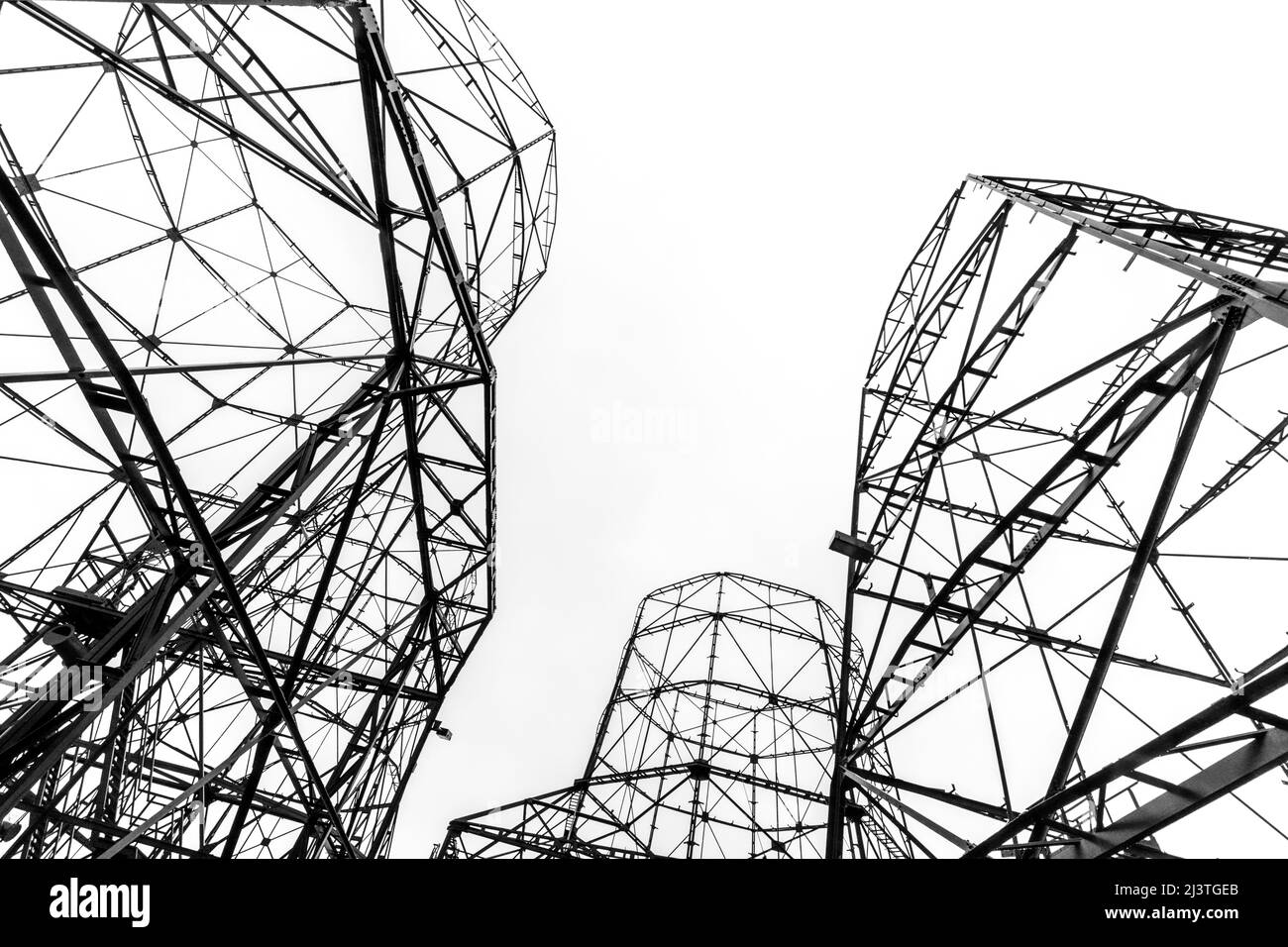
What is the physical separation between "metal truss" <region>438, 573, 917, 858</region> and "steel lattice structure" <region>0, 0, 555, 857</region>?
17.4 ft

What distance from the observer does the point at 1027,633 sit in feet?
38.8

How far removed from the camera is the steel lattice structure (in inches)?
410

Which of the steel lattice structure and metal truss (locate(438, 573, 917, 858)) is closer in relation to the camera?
the steel lattice structure

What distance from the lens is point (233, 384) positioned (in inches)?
714

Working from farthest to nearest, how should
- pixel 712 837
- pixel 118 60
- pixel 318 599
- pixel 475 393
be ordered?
pixel 475 393 → pixel 712 837 → pixel 318 599 → pixel 118 60

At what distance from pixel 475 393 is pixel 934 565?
17.8m

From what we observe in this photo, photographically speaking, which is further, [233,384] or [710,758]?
[710,758]

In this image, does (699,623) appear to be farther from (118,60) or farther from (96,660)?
(118,60)

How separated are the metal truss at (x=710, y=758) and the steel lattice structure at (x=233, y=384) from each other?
5.29 m

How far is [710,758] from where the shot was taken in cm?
2278

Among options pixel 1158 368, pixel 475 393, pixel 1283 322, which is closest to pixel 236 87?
pixel 1283 322

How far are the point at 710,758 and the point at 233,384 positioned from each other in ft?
55.4

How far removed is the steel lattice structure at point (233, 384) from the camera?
1041cm

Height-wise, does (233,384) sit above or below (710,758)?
above
